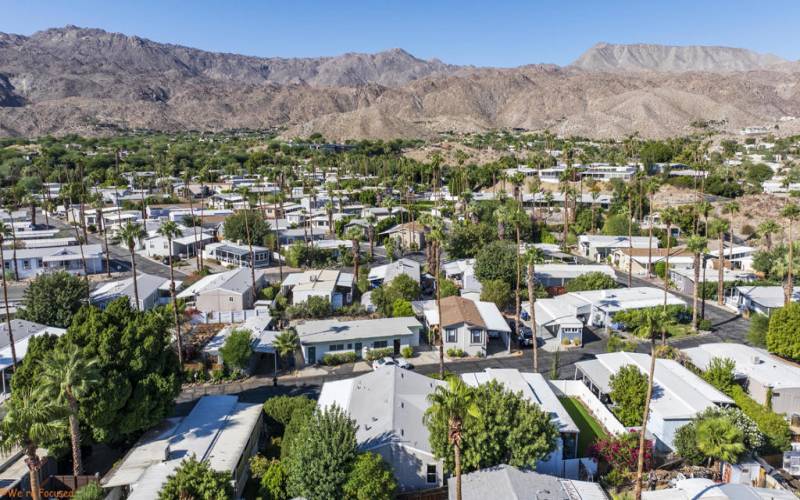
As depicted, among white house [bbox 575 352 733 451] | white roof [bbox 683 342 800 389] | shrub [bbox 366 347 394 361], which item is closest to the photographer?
white house [bbox 575 352 733 451]

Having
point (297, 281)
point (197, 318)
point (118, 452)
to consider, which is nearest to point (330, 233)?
point (297, 281)

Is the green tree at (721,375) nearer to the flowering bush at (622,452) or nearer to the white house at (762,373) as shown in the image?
the white house at (762,373)

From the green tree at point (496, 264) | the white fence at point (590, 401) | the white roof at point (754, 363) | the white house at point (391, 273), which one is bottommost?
the white fence at point (590, 401)

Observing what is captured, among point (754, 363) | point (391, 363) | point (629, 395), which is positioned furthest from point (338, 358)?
point (754, 363)

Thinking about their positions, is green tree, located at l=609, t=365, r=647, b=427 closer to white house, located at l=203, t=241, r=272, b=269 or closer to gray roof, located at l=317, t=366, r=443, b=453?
gray roof, located at l=317, t=366, r=443, b=453

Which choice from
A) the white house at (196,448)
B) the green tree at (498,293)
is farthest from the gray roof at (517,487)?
the green tree at (498,293)

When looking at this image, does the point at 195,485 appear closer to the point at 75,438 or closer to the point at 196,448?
the point at 196,448

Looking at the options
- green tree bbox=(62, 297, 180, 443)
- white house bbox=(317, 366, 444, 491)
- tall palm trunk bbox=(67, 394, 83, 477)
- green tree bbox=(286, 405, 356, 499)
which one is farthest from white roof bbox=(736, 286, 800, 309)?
tall palm trunk bbox=(67, 394, 83, 477)

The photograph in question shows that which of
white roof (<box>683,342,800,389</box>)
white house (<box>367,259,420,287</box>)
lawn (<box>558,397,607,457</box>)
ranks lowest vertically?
lawn (<box>558,397,607,457</box>)
